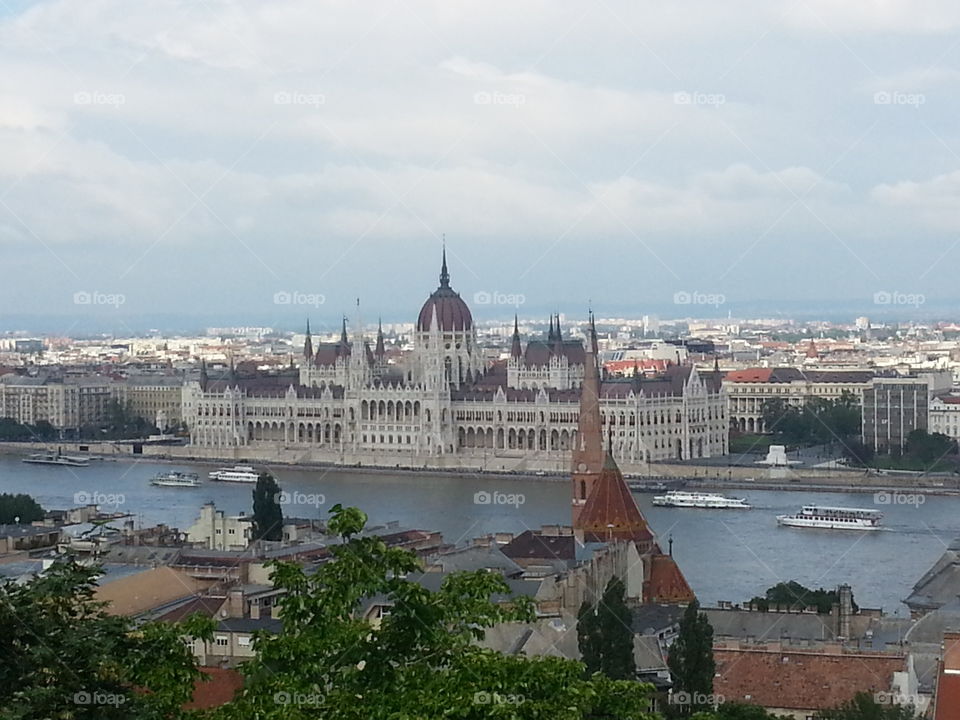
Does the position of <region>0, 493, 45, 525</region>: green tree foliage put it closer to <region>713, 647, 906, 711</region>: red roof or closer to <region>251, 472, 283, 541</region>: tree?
<region>251, 472, 283, 541</region>: tree

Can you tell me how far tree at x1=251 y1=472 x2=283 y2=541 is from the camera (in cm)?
1584

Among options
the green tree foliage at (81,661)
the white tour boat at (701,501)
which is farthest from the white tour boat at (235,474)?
the green tree foliage at (81,661)

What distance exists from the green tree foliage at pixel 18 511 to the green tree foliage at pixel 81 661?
1233cm

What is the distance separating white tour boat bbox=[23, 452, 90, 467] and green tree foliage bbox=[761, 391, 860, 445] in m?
14.0

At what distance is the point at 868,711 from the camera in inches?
304

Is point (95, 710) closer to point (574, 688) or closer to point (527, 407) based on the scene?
point (574, 688)

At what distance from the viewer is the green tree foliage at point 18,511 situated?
56.5ft

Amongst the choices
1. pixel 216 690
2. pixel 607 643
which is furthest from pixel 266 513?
pixel 216 690

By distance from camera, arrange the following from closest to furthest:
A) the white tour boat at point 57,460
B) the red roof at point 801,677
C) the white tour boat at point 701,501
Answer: the red roof at point 801,677
the white tour boat at point 701,501
the white tour boat at point 57,460

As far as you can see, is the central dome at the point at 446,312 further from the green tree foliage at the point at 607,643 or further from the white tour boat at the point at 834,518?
the green tree foliage at the point at 607,643

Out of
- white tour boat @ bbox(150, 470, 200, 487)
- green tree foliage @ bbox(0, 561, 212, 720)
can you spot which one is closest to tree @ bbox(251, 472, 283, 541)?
green tree foliage @ bbox(0, 561, 212, 720)

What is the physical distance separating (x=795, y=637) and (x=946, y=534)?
11.0 metres

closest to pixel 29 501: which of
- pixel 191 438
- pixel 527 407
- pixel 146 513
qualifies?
pixel 146 513

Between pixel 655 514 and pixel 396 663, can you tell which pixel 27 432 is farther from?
pixel 396 663
